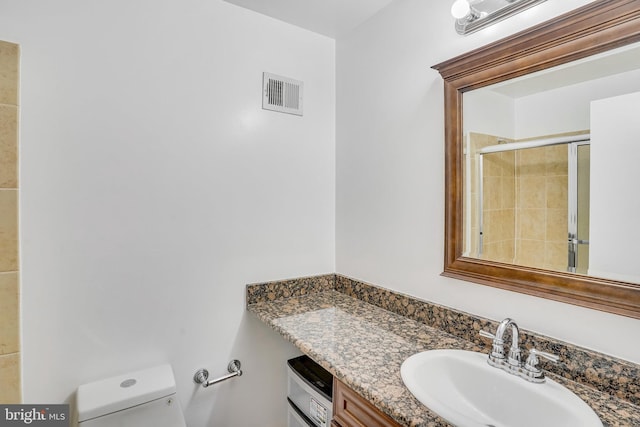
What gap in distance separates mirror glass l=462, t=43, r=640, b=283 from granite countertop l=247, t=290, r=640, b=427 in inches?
14.2

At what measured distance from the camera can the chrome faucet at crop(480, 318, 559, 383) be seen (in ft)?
3.26

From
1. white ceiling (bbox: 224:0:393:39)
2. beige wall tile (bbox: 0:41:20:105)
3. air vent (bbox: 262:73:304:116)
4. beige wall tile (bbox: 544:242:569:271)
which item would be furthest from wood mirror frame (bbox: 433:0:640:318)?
beige wall tile (bbox: 0:41:20:105)

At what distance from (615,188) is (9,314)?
2.03 metres

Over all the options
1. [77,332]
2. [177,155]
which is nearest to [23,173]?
[177,155]

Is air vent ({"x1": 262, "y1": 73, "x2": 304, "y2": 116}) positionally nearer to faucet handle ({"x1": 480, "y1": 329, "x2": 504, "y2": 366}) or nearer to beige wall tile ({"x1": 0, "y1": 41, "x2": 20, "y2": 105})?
beige wall tile ({"x1": 0, "y1": 41, "x2": 20, "y2": 105})

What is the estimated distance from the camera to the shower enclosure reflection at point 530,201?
3.42ft

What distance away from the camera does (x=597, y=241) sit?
101 centimetres

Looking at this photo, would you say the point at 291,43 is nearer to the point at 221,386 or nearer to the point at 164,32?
the point at 164,32

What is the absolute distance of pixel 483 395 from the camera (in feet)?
3.54

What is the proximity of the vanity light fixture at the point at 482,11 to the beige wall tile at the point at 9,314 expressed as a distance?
1.89 metres

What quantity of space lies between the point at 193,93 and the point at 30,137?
2.18 feet

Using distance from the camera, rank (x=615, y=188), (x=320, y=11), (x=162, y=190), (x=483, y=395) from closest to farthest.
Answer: (x=615, y=188)
(x=483, y=395)
(x=162, y=190)
(x=320, y=11)

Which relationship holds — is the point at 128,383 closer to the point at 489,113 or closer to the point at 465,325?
the point at 465,325

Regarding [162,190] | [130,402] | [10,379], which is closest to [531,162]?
[162,190]
